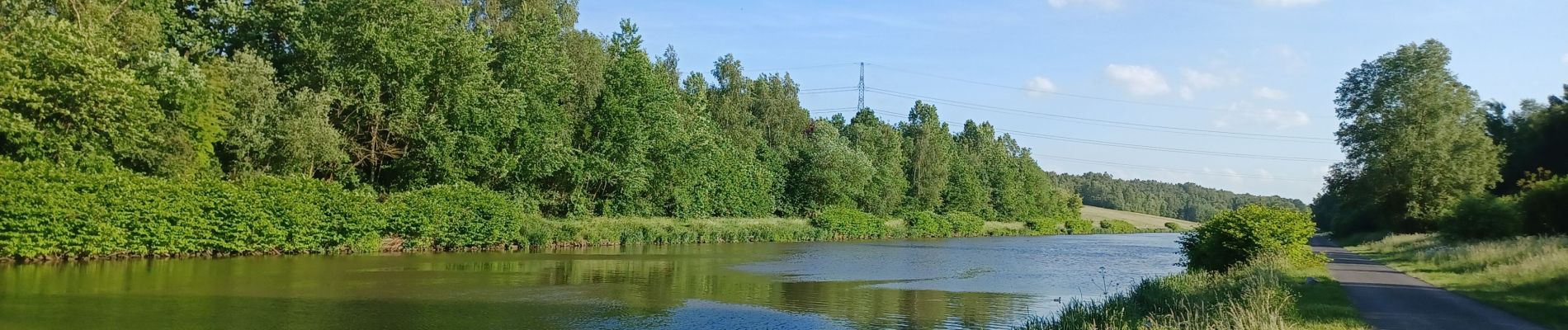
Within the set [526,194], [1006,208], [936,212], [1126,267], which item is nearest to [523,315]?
[1126,267]

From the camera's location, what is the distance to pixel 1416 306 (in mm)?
15508

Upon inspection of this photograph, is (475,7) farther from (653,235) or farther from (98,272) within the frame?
(98,272)

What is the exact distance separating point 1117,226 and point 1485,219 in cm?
8586

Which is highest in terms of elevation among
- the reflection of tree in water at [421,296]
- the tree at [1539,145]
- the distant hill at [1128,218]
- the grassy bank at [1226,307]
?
the tree at [1539,145]

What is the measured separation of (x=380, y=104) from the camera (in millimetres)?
37219

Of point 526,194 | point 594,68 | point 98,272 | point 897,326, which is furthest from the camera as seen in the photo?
point 594,68

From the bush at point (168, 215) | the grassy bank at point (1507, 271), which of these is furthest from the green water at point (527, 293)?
the grassy bank at point (1507, 271)

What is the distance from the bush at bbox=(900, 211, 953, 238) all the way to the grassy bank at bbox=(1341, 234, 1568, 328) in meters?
43.7

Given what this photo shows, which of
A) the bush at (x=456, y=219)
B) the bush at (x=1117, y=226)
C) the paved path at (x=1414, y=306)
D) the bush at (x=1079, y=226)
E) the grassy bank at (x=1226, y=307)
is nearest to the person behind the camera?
the grassy bank at (x=1226, y=307)

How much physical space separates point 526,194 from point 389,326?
30.8 m

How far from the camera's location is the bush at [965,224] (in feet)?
272

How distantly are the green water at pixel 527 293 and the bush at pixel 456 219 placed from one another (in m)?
1.93

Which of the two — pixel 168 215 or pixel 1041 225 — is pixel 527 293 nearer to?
pixel 168 215

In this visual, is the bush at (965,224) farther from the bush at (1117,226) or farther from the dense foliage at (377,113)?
the bush at (1117,226)
